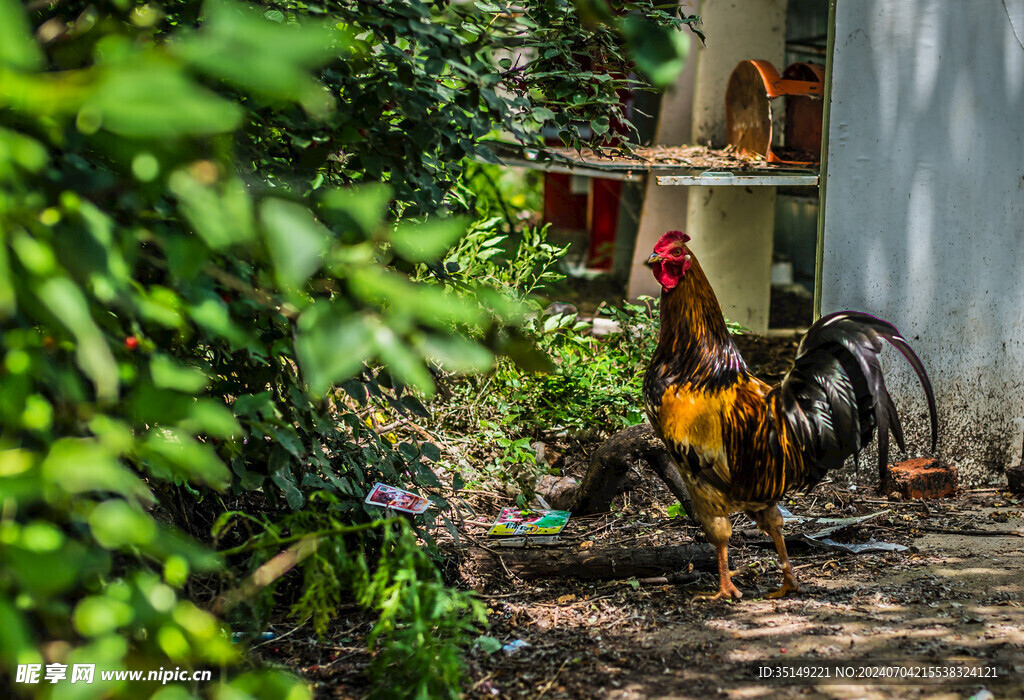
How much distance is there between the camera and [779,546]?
3.24m

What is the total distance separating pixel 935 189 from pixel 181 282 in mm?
4264

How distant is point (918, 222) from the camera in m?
4.40

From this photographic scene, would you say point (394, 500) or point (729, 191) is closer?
point (394, 500)

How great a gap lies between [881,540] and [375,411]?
2.62 metres

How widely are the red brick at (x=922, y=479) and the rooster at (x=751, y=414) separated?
1.31 metres

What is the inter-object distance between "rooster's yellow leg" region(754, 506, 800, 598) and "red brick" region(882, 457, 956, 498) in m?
1.33

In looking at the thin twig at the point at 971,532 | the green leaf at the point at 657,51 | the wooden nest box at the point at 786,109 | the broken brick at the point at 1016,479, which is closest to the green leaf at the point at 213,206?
the green leaf at the point at 657,51

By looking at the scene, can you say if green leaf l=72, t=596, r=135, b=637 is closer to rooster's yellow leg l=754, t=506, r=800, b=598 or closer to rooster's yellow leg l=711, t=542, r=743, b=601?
rooster's yellow leg l=711, t=542, r=743, b=601

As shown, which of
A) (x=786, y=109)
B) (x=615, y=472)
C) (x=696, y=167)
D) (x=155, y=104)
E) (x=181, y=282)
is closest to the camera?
(x=155, y=104)

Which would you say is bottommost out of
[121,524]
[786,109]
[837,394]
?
[837,394]

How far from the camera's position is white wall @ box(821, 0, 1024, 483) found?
4320 millimetres

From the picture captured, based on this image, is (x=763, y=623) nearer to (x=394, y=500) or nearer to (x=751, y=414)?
(x=751, y=414)

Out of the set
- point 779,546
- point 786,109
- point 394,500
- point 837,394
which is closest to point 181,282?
point 394,500

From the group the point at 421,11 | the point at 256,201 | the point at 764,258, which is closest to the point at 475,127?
the point at 421,11
